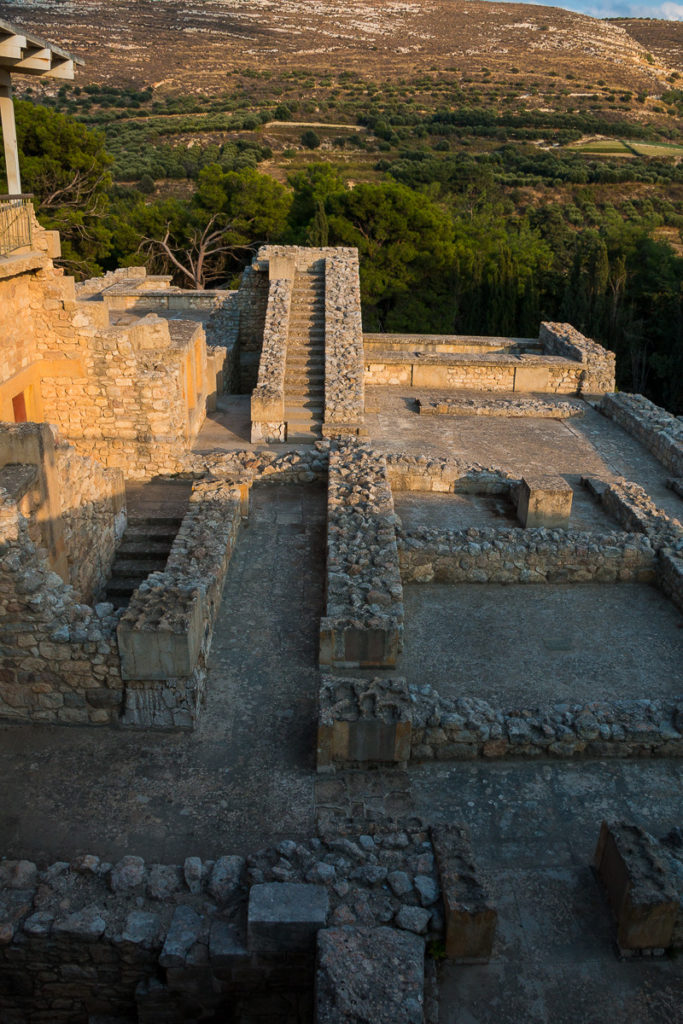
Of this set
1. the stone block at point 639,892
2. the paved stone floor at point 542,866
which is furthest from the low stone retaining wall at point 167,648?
the stone block at point 639,892

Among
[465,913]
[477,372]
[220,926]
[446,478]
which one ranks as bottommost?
[477,372]

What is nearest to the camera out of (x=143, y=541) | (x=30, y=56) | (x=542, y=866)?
(x=542, y=866)

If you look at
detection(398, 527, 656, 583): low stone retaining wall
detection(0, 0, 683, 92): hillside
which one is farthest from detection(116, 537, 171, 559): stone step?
detection(0, 0, 683, 92): hillside

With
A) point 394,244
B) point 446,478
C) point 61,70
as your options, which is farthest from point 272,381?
point 394,244

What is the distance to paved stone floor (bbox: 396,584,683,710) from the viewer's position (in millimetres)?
6355

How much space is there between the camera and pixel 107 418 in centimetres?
1046

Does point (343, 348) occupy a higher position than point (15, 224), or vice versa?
point (15, 224)

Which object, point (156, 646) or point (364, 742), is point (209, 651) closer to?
point (156, 646)

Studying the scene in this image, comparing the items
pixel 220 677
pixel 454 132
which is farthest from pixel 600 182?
pixel 220 677

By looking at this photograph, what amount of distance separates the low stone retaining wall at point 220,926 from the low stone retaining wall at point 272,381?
324 inches

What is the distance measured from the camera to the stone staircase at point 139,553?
8.48m

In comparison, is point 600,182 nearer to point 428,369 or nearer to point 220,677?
point 428,369

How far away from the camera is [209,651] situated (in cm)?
640

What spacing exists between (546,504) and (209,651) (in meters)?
4.74
